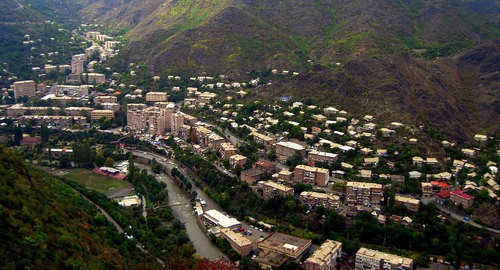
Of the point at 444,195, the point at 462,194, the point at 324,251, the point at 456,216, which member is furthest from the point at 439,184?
the point at 324,251

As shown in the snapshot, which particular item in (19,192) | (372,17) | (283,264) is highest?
(372,17)

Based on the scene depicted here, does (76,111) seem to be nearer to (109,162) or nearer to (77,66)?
(109,162)

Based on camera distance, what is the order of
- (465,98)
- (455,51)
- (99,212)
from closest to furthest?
(99,212)
(465,98)
(455,51)

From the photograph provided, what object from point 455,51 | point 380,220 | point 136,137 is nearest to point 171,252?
point 380,220

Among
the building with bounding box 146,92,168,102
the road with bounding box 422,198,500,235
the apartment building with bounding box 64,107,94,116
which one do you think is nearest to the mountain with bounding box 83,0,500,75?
the building with bounding box 146,92,168,102

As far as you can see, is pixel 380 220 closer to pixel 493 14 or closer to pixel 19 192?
pixel 19 192

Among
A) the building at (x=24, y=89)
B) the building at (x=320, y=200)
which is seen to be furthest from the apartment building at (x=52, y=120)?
the building at (x=320, y=200)
